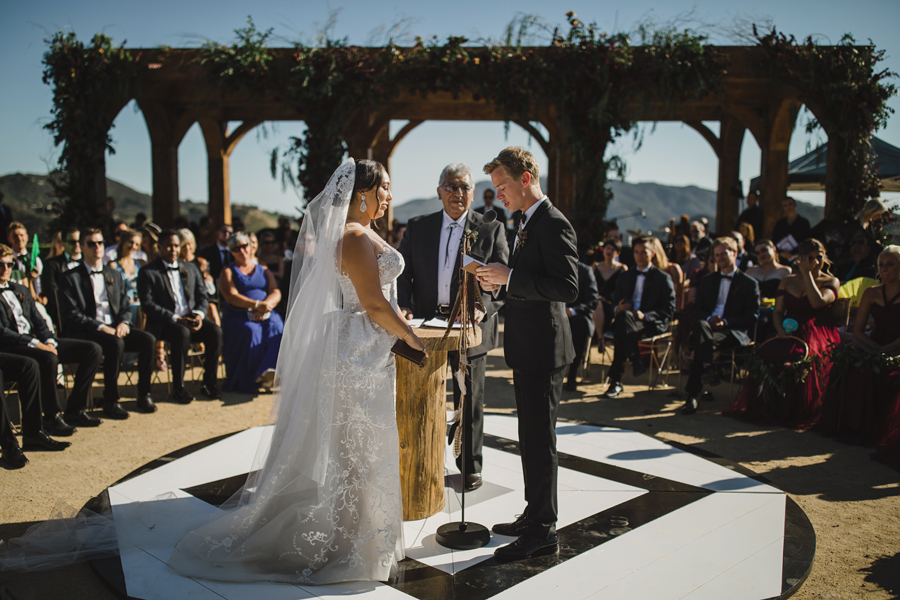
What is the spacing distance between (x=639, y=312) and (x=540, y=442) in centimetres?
400

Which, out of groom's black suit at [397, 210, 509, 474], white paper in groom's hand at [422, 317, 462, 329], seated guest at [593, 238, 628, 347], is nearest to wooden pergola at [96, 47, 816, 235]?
seated guest at [593, 238, 628, 347]

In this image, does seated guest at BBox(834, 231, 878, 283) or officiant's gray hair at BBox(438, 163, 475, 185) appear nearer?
officiant's gray hair at BBox(438, 163, 475, 185)

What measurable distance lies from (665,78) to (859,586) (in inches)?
294

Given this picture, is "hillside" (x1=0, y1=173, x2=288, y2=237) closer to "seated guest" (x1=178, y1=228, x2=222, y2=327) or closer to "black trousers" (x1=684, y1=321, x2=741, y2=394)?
"seated guest" (x1=178, y1=228, x2=222, y2=327)

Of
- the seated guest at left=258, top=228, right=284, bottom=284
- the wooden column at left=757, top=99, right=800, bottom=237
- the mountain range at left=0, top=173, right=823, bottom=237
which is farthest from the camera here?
the mountain range at left=0, top=173, right=823, bottom=237

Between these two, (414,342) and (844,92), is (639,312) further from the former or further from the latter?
(844,92)

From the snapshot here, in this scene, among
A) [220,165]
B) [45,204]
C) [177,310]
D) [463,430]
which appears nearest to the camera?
[463,430]

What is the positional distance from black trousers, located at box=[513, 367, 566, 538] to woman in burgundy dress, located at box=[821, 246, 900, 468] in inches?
125

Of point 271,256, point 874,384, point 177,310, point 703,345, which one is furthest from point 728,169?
point 177,310

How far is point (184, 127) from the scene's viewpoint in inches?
478

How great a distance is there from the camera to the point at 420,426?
3.53m

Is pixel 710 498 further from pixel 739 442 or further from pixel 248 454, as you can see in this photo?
pixel 248 454

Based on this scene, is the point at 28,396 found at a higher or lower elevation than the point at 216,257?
lower

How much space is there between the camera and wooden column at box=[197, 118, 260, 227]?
14383 mm
